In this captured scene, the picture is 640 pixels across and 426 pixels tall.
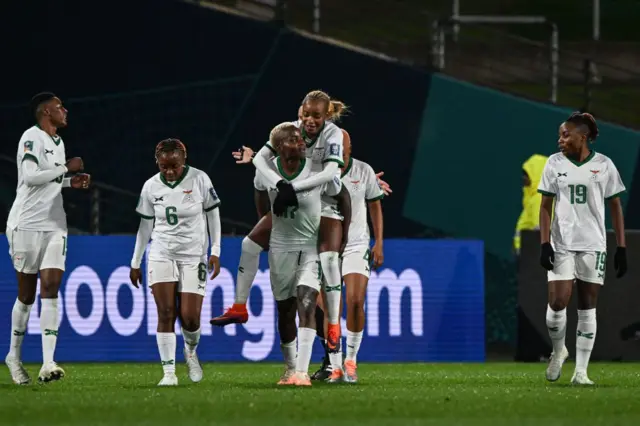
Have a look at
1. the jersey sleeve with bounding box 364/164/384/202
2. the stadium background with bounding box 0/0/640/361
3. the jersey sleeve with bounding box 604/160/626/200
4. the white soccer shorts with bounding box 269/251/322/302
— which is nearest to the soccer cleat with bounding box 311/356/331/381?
the white soccer shorts with bounding box 269/251/322/302

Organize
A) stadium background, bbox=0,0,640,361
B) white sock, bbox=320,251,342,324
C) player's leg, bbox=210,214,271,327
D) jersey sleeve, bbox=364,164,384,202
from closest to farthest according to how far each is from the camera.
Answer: white sock, bbox=320,251,342,324 < player's leg, bbox=210,214,271,327 < jersey sleeve, bbox=364,164,384,202 < stadium background, bbox=0,0,640,361

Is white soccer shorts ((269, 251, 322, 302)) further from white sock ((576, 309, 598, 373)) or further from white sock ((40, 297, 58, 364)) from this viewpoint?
white sock ((576, 309, 598, 373))

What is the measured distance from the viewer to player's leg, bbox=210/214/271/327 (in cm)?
1165

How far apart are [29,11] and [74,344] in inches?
254

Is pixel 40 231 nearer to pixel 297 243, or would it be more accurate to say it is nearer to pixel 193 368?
pixel 193 368

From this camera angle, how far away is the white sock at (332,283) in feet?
37.8

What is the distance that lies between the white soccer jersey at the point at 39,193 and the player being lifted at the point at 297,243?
1.86m

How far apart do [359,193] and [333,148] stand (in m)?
1.45

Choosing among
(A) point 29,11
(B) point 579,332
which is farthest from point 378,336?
(A) point 29,11

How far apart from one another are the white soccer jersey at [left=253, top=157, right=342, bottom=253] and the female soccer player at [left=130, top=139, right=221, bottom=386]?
661 mm

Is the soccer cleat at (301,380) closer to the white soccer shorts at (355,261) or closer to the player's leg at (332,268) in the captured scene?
the player's leg at (332,268)

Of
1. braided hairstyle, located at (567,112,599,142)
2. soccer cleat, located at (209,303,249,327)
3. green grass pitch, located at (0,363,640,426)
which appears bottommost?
green grass pitch, located at (0,363,640,426)

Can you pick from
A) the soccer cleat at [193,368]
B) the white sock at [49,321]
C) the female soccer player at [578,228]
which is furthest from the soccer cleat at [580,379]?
the white sock at [49,321]

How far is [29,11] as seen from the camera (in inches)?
825
